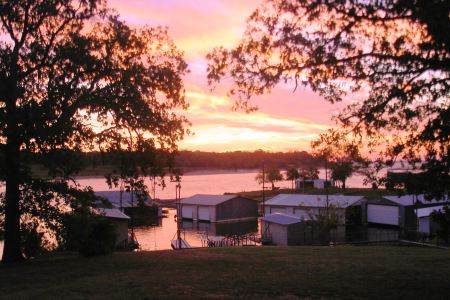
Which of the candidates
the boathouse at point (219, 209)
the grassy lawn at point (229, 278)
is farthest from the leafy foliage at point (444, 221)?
the boathouse at point (219, 209)

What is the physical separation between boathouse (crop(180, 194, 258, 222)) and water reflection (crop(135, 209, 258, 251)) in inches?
41.2

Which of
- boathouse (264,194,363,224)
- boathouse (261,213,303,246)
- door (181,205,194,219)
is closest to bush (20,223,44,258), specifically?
boathouse (261,213,303,246)

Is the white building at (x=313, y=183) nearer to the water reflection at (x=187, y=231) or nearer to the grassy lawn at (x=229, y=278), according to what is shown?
the water reflection at (x=187, y=231)

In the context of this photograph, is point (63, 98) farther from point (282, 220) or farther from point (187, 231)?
point (187, 231)

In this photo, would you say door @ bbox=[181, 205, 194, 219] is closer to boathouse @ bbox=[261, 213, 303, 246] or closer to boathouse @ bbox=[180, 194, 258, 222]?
boathouse @ bbox=[180, 194, 258, 222]

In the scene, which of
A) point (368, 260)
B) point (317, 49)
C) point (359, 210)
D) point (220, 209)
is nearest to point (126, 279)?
point (317, 49)

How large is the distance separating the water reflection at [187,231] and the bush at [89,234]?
19.7 m

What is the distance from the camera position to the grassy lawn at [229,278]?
9797 millimetres

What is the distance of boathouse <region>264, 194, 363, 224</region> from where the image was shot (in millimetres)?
51125

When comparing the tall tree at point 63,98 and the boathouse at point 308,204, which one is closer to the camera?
the tall tree at point 63,98

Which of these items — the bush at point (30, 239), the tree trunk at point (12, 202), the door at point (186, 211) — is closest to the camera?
the tree trunk at point (12, 202)

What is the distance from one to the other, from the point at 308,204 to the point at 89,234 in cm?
4090

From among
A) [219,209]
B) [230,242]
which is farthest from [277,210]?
[230,242]

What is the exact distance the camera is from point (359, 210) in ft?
176
